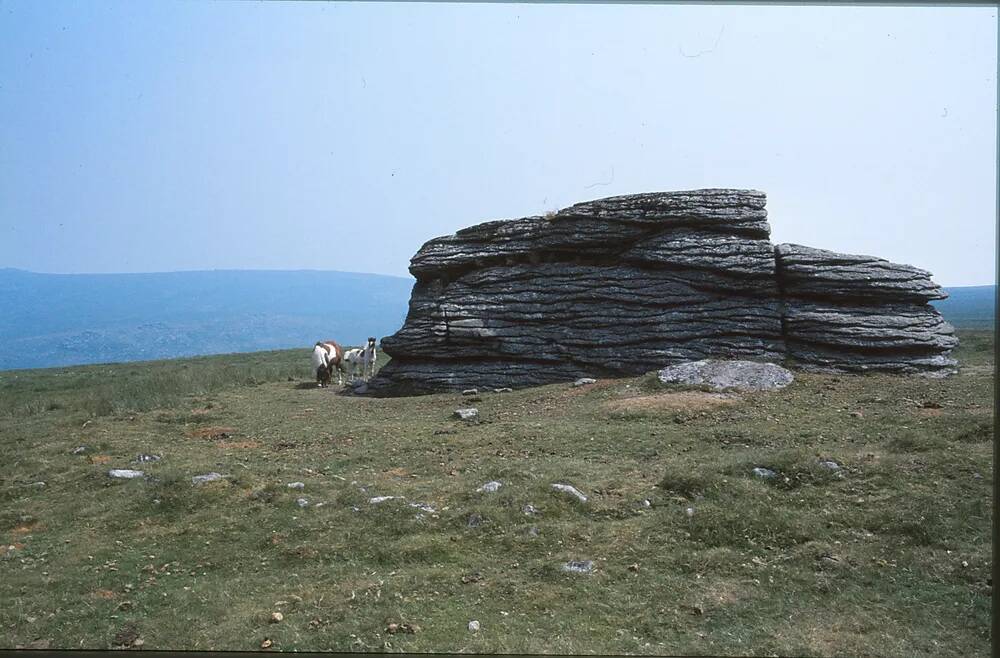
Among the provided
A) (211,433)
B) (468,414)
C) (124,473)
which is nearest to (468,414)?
(468,414)

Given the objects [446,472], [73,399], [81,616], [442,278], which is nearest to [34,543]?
[81,616]

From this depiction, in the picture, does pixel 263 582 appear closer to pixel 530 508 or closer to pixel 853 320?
pixel 530 508

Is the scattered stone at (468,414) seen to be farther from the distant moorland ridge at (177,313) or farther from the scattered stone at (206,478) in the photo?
the distant moorland ridge at (177,313)

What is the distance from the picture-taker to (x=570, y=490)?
1077 centimetres

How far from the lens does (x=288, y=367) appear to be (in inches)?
1353

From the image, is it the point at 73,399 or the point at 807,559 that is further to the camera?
the point at 73,399

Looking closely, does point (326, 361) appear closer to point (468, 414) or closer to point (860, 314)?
point (468, 414)

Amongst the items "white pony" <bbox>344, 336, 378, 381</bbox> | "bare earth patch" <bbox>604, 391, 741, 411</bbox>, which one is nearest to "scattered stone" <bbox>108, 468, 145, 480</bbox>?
"bare earth patch" <bbox>604, 391, 741, 411</bbox>

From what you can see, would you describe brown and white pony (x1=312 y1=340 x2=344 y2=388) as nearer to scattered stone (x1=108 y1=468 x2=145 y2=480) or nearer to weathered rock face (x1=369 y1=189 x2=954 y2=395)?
weathered rock face (x1=369 y1=189 x2=954 y2=395)

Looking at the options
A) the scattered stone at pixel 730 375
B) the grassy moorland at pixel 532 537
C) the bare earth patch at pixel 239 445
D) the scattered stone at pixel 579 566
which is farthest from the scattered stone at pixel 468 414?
the scattered stone at pixel 579 566

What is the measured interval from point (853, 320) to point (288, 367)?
2398cm

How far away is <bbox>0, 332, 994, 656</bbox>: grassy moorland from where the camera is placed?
7461 mm

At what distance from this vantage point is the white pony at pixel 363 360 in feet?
95.7

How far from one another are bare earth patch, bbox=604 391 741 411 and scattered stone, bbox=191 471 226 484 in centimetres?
881
